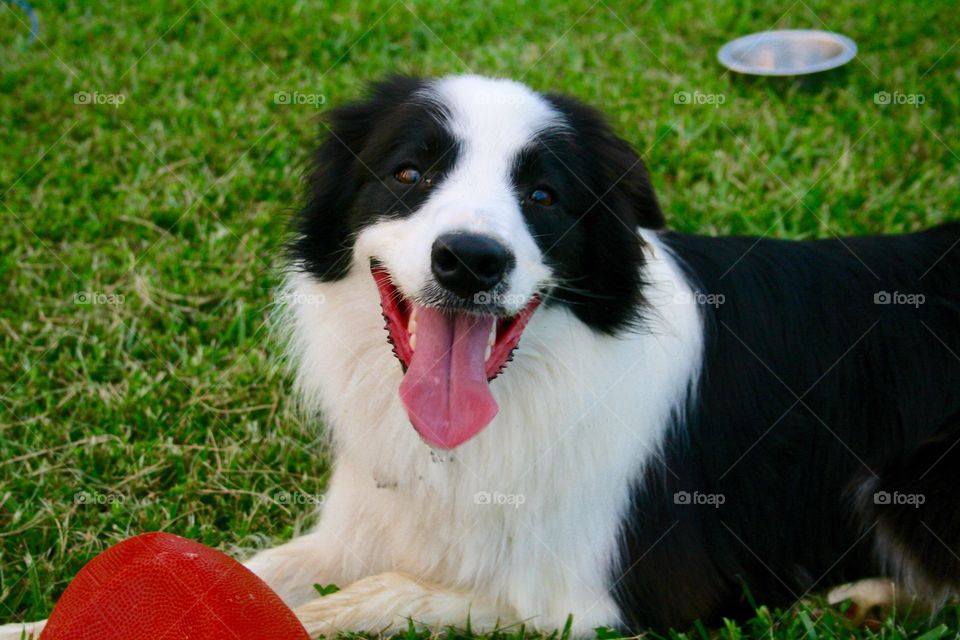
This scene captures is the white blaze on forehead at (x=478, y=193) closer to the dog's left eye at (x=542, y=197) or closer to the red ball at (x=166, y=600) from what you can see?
the dog's left eye at (x=542, y=197)

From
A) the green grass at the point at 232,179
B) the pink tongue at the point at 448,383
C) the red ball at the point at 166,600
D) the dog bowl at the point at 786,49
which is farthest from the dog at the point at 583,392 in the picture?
the dog bowl at the point at 786,49

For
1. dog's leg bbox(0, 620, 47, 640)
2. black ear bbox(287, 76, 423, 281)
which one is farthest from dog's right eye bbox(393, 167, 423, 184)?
dog's leg bbox(0, 620, 47, 640)

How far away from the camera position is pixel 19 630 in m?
2.87

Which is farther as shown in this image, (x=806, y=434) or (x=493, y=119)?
(x=806, y=434)

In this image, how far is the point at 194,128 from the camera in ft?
18.8

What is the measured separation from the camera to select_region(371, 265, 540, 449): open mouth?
2684 millimetres

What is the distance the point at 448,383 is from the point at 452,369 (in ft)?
0.14

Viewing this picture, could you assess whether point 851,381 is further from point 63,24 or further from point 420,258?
point 63,24

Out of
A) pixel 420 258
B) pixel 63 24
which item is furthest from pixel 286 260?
pixel 63 24

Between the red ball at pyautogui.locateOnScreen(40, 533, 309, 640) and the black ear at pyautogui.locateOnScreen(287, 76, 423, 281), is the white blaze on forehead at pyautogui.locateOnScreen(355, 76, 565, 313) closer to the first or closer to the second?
the black ear at pyautogui.locateOnScreen(287, 76, 423, 281)

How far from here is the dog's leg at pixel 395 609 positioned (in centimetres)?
292

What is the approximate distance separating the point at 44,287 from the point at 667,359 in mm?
3145

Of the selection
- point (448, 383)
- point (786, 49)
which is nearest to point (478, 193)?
point (448, 383)

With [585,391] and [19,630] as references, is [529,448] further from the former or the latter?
[19,630]
